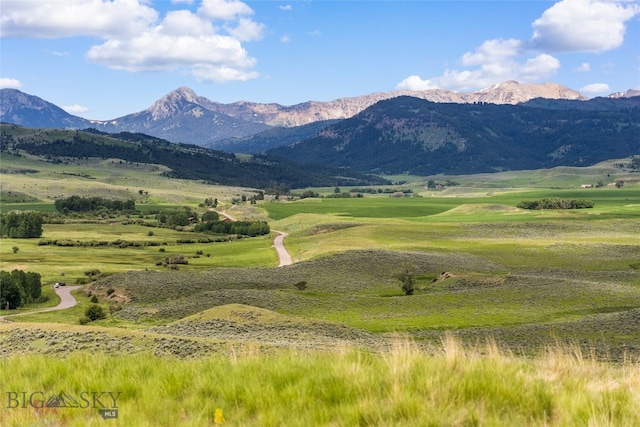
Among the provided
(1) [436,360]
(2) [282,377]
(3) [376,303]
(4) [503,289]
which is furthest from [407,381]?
(4) [503,289]

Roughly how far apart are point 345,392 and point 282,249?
13918 centimetres

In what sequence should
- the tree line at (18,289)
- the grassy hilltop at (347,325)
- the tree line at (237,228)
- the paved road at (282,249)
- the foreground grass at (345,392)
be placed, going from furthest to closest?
the tree line at (237,228)
the paved road at (282,249)
the tree line at (18,289)
the grassy hilltop at (347,325)
the foreground grass at (345,392)

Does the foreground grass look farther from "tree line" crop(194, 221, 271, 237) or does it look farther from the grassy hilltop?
"tree line" crop(194, 221, 271, 237)

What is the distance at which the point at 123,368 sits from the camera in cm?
977

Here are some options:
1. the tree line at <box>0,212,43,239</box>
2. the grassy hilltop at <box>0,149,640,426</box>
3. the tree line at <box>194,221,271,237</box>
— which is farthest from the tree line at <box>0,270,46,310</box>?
the tree line at <box>194,221,271,237</box>

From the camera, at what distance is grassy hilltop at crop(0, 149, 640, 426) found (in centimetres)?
789

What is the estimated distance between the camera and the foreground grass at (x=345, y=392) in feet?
24.2

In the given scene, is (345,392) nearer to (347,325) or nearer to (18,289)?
(347,325)

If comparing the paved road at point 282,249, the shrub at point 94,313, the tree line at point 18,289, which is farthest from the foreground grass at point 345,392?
the paved road at point 282,249

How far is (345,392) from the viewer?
8.04m

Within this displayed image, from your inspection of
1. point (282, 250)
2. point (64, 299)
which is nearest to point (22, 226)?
point (282, 250)

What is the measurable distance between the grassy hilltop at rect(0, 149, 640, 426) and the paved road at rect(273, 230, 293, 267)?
2053 millimetres

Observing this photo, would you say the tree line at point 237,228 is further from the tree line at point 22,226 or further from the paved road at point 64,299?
the paved road at point 64,299

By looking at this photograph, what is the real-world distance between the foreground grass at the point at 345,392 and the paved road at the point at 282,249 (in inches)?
4477
